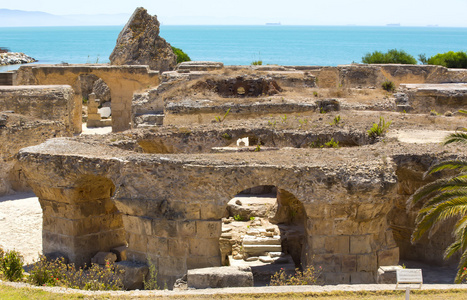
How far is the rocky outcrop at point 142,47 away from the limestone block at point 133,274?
71.0ft

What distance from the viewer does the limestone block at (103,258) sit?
1311cm

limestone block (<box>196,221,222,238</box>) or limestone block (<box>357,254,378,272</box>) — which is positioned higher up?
limestone block (<box>196,221,222,238</box>)

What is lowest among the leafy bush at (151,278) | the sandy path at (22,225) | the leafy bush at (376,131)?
the sandy path at (22,225)

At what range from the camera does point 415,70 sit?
93.0ft

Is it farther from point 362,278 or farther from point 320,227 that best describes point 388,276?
point 320,227

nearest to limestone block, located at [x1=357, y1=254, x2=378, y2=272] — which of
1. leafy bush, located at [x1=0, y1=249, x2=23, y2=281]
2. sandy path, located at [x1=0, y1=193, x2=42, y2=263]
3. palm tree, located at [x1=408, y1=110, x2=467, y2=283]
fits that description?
palm tree, located at [x1=408, y1=110, x2=467, y2=283]

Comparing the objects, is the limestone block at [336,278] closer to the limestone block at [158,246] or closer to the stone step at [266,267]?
the stone step at [266,267]

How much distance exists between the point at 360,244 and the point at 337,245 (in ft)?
1.41

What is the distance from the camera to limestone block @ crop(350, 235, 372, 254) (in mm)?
11250

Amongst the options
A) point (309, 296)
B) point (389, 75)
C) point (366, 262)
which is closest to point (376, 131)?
point (366, 262)

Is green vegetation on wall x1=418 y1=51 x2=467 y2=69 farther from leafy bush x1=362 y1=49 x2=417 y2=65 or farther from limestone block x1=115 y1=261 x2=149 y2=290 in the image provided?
limestone block x1=115 y1=261 x2=149 y2=290

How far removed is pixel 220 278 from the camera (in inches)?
386

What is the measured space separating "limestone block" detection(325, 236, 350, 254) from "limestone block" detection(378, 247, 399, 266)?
719mm

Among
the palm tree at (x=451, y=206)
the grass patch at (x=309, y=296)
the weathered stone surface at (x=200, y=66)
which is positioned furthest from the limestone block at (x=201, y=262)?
the weathered stone surface at (x=200, y=66)
